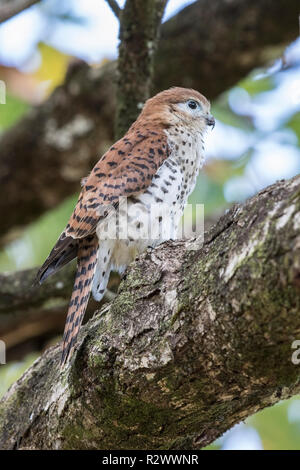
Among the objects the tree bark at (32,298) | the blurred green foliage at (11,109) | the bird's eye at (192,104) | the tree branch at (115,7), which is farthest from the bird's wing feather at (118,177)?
the blurred green foliage at (11,109)

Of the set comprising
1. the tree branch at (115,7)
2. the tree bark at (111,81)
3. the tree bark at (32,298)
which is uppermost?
the tree bark at (111,81)

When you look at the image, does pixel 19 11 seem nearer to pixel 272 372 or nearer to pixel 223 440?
pixel 272 372

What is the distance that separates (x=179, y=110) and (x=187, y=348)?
2928 millimetres

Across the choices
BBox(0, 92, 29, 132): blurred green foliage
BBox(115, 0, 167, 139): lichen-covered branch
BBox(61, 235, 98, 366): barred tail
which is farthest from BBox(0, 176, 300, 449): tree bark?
BBox(0, 92, 29, 132): blurred green foliage

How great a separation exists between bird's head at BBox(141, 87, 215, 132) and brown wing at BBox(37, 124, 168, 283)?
0.35m

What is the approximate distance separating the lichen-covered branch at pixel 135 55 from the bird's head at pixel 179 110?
0.14 metres

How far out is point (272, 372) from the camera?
243 centimetres

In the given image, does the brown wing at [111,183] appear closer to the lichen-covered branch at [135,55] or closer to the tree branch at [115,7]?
the lichen-covered branch at [135,55]

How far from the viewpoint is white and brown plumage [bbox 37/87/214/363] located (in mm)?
3869

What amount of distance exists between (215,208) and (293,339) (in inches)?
171

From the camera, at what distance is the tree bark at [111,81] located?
6414 millimetres

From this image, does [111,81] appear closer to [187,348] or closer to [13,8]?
[13,8]

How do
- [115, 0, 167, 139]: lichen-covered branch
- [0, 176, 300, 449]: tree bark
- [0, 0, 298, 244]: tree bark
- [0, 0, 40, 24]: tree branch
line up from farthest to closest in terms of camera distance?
1. [0, 0, 298, 244]: tree bark
2. [115, 0, 167, 139]: lichen-covered branch
3. [0, 0, 40, 24]: tree branch
4. [0, 176, 300, 449]: tree bark

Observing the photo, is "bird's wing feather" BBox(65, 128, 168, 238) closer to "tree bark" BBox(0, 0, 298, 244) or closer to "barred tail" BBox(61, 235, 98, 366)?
"barred tail" BBox(61, 235, 98, 366)
